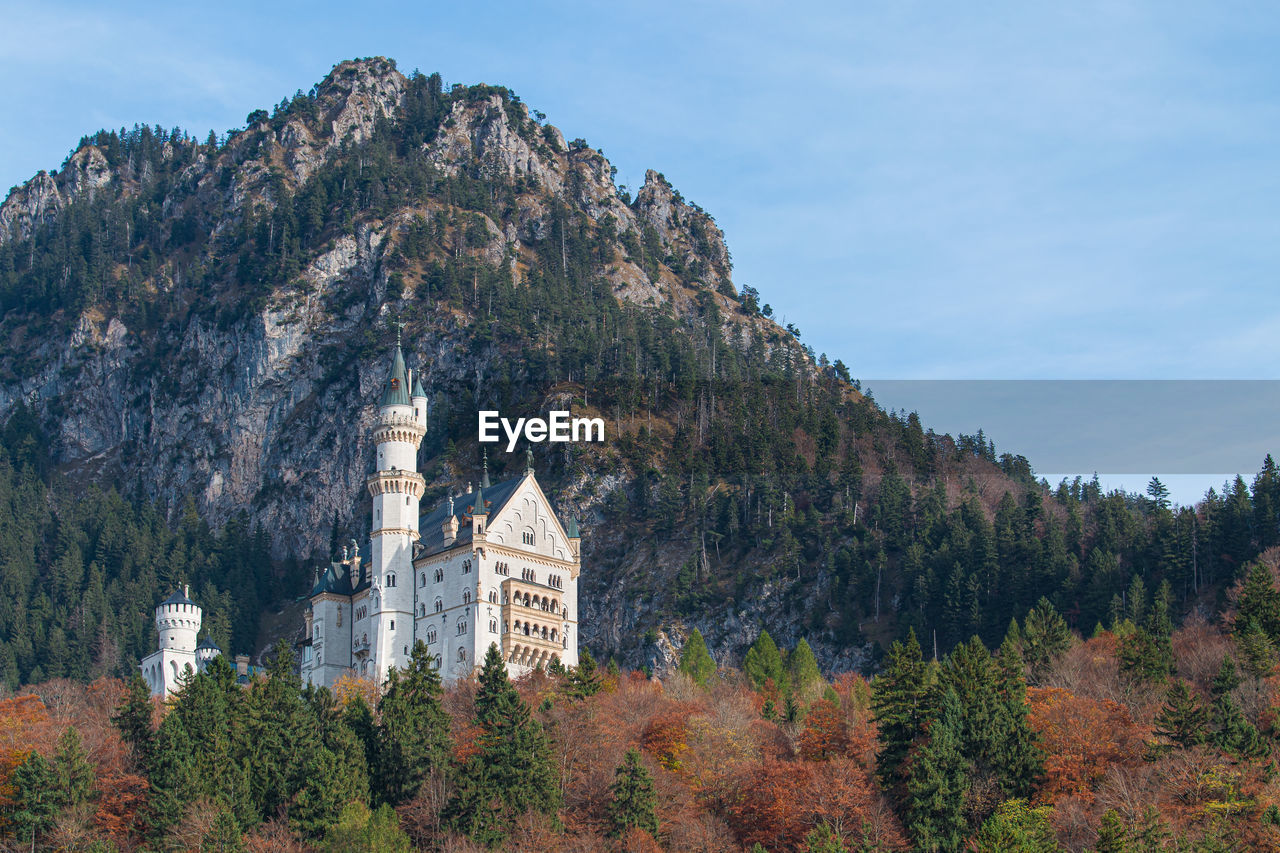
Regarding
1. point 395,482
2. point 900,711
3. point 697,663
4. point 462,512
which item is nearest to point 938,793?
point 900,711

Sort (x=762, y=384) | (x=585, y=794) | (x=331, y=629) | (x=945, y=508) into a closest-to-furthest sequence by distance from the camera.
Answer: (x=585, y=794) → (x=331, y=629) → (x=945, y=508) → (x=762, y=384)

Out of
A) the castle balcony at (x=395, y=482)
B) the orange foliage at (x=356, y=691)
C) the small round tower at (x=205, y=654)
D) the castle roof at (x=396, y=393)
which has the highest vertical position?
the castle roof at (x=396, y=393)

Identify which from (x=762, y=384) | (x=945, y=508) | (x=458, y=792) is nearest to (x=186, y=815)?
(x=458, y=792)

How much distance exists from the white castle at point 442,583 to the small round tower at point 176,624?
15346 millimetres

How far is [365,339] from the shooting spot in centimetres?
19725

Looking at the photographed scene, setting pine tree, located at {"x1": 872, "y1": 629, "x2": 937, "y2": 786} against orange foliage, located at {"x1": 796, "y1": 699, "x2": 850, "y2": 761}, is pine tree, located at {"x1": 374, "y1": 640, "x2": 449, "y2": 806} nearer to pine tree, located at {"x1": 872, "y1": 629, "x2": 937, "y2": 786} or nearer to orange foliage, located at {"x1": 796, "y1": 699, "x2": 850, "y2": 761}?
orange foliage, located at {"x1": 796, "y1": 699, "x2": 850, "y2": 761}

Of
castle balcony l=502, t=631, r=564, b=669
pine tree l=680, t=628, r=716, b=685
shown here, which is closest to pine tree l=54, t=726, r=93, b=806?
castle balcony l=502, t=631, r=564, b=669

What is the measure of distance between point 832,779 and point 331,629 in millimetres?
48340

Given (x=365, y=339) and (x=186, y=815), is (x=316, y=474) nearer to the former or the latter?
(x=365, y=339)

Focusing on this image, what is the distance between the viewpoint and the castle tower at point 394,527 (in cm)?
10994

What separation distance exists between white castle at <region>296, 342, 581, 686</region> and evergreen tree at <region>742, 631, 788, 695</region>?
12317 millimetres

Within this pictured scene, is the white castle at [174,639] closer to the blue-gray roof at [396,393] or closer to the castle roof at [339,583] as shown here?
the castle roof at [339,583]

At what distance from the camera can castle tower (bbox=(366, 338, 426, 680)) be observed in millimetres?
109938

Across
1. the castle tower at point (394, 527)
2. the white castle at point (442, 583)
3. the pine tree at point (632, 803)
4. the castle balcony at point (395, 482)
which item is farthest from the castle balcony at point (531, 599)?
the pine tree at point (632, 803)
